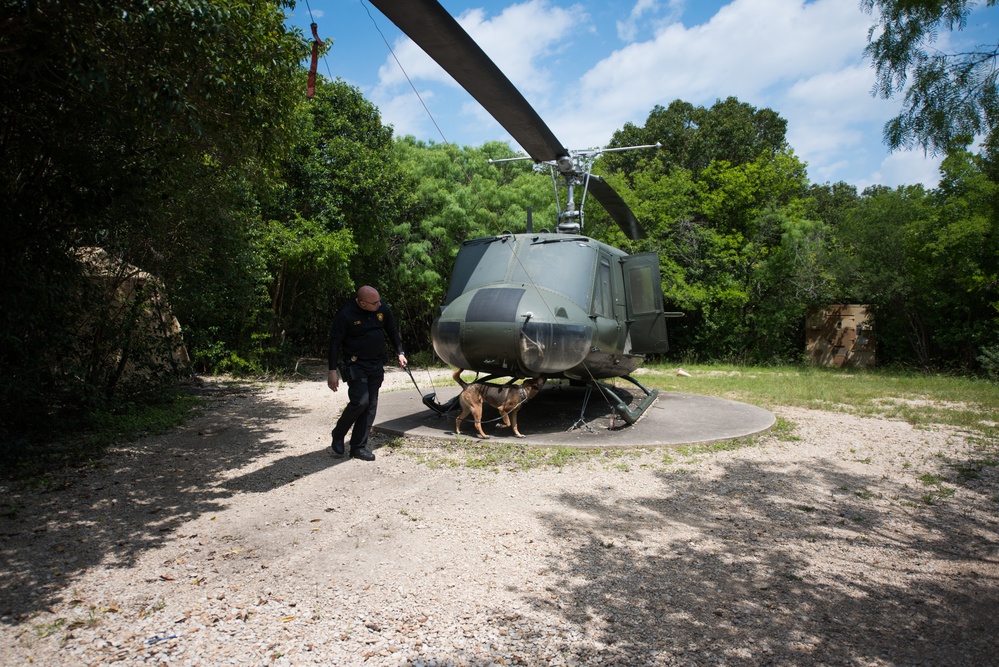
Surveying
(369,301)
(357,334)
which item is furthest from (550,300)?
(357,334)

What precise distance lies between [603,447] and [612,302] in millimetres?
2116

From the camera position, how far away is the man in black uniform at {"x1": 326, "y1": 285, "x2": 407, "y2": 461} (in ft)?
20.0

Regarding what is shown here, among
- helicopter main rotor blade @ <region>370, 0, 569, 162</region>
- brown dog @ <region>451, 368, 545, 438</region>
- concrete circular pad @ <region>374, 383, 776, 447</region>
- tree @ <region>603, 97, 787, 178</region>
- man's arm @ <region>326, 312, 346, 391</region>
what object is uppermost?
tree @ <region>603, 97, 787, 178</region>

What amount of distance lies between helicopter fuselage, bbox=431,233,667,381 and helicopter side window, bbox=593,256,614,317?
1 centimetres

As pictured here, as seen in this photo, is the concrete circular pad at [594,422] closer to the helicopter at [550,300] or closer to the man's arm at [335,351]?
the helicopter at [550,300]

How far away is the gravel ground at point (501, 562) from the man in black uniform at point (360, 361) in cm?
32

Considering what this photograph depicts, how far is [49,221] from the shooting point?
5.82m

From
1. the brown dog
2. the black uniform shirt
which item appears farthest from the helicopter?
the black uniform shirt

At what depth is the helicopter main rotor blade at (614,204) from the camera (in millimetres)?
8211

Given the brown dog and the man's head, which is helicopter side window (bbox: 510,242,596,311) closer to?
the brown dog

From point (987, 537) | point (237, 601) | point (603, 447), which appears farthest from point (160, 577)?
point (987, 537)

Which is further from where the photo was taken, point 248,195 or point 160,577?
point 248,195

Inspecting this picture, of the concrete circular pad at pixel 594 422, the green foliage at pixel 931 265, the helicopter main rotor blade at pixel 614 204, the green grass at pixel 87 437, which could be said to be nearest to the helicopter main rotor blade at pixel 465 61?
the helicopter main rotor blade at pixel 614 204

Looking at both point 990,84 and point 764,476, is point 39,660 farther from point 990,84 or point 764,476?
point 990,84
